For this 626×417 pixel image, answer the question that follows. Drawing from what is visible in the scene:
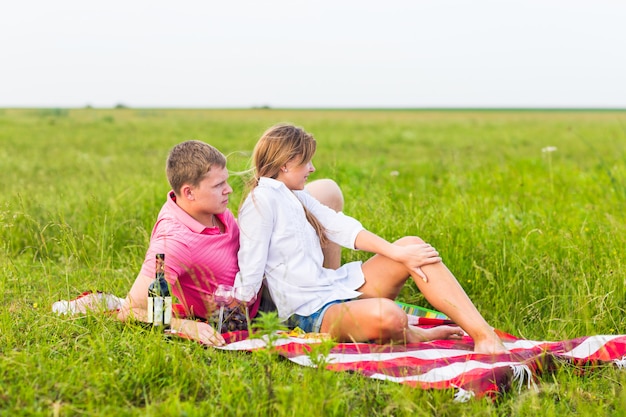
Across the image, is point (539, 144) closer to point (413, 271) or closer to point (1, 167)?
point (1, 167)

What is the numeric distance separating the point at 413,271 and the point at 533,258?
5.34 ft

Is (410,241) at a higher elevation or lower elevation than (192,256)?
higher

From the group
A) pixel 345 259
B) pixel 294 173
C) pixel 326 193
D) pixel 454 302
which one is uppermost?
pixel 294 173

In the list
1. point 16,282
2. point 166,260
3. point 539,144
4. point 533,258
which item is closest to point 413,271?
point 166,260

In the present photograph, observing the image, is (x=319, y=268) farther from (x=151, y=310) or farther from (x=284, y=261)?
(x=151, y=310)

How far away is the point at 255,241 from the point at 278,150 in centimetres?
53

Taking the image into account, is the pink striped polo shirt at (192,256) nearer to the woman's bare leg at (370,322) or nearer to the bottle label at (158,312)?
the bottle label at (158,312)

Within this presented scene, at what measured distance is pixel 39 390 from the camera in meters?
2.88

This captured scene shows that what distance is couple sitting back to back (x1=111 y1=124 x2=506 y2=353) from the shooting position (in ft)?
12.0

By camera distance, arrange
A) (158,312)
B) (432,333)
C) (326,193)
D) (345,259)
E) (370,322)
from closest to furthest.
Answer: (158,312) → (370,322) → (432,333) → (326,193) → (345,259)

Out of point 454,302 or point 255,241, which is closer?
point 454,302

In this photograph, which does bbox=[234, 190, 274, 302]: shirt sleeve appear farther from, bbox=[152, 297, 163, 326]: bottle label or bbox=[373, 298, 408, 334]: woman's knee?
bbox=[373, 298, 408, 334]: woman's knee

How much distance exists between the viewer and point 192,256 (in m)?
3.83

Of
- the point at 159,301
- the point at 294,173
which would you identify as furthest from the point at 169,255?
the point at 294,173
